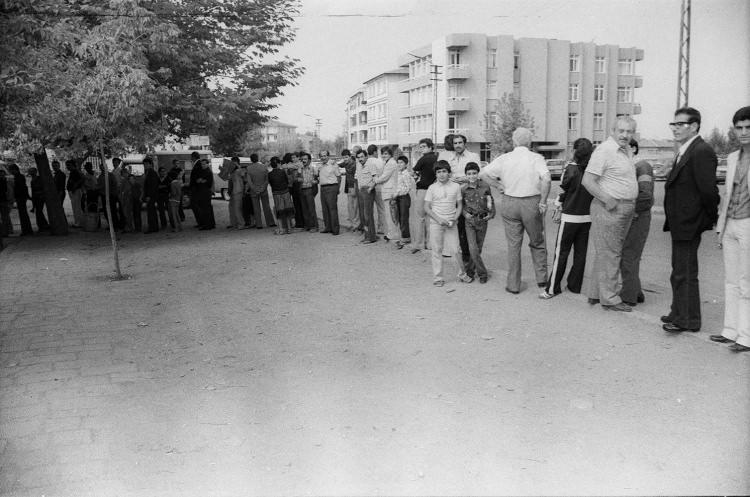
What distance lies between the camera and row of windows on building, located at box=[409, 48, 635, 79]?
6694 centimetres

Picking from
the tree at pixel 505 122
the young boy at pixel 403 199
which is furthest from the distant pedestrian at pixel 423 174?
the tree at pixel 505 122

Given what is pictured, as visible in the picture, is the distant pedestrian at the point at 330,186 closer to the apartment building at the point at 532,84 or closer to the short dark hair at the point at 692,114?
the short dark hair at the point at 692,114

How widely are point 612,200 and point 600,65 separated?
70.3 m

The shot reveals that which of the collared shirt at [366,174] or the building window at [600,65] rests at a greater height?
the building window at [600,65]

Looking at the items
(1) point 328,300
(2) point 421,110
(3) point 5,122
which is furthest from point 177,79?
(2) point 421,110

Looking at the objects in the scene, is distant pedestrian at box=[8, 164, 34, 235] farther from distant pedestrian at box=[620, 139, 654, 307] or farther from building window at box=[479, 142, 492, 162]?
building window at box=[479, 142, 492, 162]

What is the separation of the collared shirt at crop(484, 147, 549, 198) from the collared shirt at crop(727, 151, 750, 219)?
242 centimetres

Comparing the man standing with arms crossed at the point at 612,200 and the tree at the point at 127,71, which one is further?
the tree at the point at 127,71

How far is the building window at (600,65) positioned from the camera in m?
70.5

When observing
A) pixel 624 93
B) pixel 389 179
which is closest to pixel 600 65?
pixel 624 93

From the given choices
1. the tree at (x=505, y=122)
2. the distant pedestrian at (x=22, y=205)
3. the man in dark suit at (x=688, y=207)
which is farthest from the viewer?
the tree at (x=505, y=122)

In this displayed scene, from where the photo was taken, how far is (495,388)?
15.9ft

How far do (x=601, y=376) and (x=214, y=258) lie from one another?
8.43 meters

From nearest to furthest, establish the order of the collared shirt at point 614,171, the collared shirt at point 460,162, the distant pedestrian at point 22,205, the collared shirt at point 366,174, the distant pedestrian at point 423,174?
the collared shirt at point 614,171, the collared shirt at point 460,162, the distant pedestrian at point 423,174, the collared shirt at point 366,174, the distant pedestrian at point 22,205
